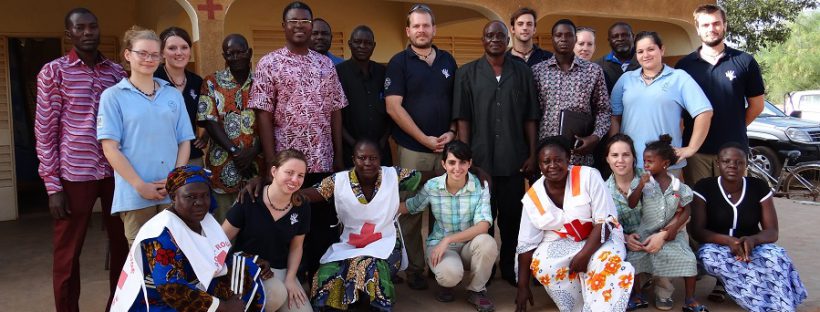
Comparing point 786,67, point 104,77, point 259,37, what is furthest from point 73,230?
point 786,67

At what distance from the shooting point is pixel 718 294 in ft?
13.5

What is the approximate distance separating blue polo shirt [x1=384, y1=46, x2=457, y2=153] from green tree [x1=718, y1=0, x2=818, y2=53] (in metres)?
14.8

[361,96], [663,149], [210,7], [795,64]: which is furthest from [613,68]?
[795,64]

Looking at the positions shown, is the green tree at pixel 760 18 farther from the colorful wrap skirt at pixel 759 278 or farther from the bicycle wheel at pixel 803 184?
the colorful wrap skirt at pixel 759 278

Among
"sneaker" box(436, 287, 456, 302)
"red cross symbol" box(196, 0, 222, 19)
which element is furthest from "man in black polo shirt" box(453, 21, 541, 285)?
"red cross symbol" box(196, 0, 222, 19)

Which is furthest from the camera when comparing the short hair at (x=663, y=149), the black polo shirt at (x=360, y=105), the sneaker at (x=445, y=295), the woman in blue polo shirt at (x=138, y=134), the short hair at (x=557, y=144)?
the black polo shirt at (x=360, y=105)

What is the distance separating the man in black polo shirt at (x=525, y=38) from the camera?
4.48 m

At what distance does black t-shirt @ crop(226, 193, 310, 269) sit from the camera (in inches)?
141

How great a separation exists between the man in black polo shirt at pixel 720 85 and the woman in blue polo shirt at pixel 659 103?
0.22 meters

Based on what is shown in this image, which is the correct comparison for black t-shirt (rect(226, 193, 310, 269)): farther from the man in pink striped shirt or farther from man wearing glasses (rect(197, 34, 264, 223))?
the man in pink striped shirt

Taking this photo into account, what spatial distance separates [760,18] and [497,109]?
606 inches

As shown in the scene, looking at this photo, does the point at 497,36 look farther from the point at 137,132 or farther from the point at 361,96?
the point at 137,132

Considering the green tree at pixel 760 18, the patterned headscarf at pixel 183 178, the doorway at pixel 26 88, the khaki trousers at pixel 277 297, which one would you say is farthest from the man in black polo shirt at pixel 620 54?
the green tree at pixel 760 18

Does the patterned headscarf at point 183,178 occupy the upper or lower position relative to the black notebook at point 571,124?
lower
